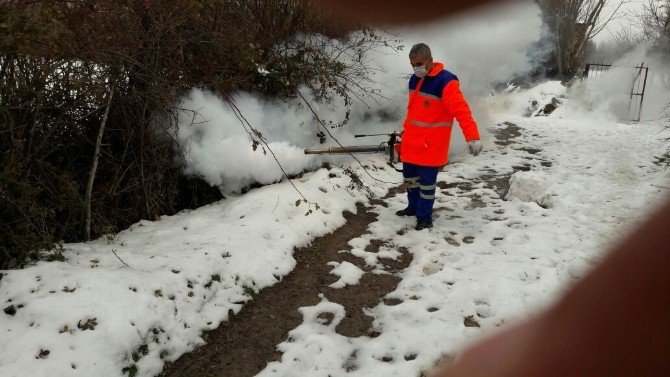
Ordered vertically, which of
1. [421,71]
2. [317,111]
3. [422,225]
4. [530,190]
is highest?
[421,71]

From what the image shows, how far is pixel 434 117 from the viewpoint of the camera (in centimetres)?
457

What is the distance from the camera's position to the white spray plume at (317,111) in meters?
5.31

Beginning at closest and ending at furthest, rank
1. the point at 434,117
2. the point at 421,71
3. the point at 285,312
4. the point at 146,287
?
1. the point at 146,287
2. the point at 285,312
3. the point at 421,71
4. the point at 434,117

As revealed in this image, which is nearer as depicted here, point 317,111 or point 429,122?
point 429,122

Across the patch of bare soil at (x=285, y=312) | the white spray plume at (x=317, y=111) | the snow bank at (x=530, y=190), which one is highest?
the white spray plume at (x=317, y=111)

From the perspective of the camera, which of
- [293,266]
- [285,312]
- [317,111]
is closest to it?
[285,312]

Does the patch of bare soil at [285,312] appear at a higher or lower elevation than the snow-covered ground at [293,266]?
lower

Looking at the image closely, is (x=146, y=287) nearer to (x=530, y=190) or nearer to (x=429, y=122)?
(x=429, y=122)

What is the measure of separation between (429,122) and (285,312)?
240 cm

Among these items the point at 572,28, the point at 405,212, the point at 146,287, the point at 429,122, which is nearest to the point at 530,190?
the point at 405,212

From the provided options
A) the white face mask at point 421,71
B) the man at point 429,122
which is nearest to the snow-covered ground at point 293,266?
the man at point 429,122

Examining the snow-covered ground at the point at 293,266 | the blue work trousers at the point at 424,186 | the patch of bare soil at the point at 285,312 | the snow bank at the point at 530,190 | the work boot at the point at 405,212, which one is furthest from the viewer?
the snow bank at the point at 530,190

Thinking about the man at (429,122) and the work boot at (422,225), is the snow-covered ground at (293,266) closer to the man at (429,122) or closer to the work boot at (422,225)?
the work boot at (422,225)

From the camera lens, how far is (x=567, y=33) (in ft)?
61.8
